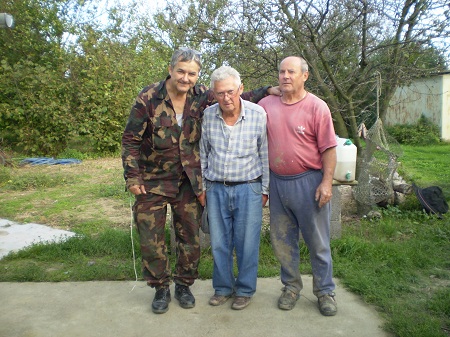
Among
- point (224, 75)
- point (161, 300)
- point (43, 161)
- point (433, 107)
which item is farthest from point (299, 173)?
point (433, 107)

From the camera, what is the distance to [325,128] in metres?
3.25

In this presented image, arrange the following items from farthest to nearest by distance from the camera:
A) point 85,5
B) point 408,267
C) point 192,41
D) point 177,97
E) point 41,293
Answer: point 85,5, point 192,41, point 408,267, point 41,293, point 177,97

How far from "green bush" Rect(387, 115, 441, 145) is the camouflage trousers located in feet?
49.6

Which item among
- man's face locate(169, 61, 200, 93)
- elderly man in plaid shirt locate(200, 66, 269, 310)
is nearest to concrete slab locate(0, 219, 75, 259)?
elderly man in plaid shirt locate(200, 66, 269, 310)

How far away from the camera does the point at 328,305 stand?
338cm

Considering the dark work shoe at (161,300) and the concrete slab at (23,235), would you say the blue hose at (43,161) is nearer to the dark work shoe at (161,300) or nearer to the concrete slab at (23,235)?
the concrete slab at (23,235)

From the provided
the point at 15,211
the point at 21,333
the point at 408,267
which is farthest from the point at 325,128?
the point at 15,211

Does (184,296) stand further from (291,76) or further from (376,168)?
(376,168)

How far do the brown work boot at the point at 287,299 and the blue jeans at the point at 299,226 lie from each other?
0.12 ft

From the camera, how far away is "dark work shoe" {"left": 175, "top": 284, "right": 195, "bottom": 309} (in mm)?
3533

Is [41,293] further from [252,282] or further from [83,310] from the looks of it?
[252,282]

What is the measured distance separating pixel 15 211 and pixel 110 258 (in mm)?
3008

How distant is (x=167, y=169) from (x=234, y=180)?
520 mm

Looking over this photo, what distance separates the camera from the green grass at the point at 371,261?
345 cm
